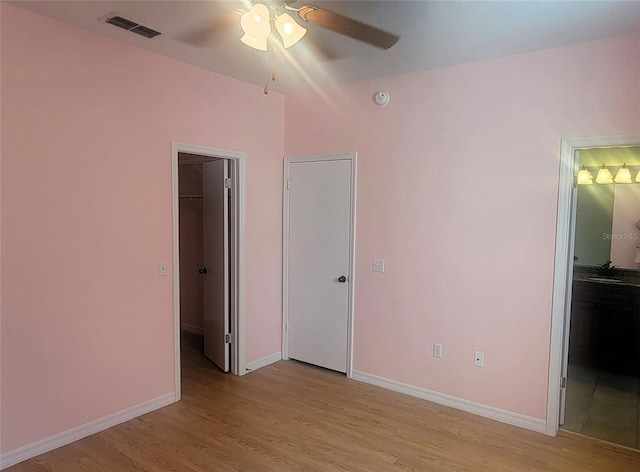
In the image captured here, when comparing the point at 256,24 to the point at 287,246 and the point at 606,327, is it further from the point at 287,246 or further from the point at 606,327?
the point at 606,327

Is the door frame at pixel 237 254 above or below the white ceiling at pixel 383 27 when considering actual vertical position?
below

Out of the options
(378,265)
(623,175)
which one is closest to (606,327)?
(623,175)

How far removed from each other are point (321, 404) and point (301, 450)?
663mm

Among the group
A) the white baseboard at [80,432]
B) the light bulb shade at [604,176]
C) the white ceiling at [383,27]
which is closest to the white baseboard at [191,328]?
the white baseboard at [80,432]

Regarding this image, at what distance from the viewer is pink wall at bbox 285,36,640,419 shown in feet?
9.27

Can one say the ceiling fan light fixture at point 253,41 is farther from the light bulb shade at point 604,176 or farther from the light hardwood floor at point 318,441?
the light bulb shade at point 604,176

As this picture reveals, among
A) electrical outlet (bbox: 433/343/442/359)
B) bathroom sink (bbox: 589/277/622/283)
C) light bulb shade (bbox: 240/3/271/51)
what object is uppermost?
light bulb shade (bbox: 240/3/271/51)

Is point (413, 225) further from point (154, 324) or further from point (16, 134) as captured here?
point (16, 134)

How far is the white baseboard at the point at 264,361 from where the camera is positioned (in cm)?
405

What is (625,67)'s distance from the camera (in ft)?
8.53

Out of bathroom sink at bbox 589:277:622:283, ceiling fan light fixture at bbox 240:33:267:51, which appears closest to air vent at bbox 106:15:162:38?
ceiling fan light fixture at bbox 240:33:267:51

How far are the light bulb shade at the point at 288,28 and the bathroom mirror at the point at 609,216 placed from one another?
3291 mm

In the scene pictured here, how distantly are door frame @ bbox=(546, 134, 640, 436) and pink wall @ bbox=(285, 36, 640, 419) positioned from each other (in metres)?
0.05

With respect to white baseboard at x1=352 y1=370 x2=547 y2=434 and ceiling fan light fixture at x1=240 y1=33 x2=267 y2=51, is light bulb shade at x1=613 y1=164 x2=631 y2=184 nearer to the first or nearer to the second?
white baseboard at x1=352 y1=370 x2=547 y2=434
